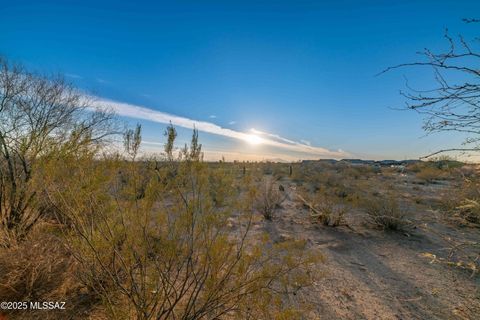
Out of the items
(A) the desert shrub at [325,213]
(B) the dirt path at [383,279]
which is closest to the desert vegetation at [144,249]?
(B) the dirt path at [383,279]

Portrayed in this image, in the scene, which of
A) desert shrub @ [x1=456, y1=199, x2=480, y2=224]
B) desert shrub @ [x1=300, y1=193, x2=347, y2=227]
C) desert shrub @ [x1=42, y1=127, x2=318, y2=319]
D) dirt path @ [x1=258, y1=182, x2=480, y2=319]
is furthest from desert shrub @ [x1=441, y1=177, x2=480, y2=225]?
desert shrub @ [x1=300, y1=193, x2=347, y2=227]

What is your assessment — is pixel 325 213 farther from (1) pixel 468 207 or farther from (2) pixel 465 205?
(2) pixel 465 205

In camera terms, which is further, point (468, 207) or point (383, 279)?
point (383, 279)

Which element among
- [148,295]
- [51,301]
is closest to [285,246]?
[148,295]

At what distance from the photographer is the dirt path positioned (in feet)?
11.7

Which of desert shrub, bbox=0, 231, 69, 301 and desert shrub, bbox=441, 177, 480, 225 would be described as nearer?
desert shrub, bbox=441, 177, 480, 225

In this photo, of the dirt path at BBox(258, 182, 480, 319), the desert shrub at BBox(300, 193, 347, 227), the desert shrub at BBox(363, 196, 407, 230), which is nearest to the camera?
the dirt path at BBox(258, 182, 480, 319)

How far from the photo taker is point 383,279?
14.7ft

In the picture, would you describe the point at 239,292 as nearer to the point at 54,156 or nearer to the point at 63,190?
the point at 63,190

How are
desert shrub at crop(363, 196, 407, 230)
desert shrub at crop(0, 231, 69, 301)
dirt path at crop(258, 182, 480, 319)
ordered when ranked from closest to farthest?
desert shrub at crop(0, 231, 69, 301) < dirt path at crop(258, 182, 480, 319) < desert shrub at crop(363, 196, 407, 230)

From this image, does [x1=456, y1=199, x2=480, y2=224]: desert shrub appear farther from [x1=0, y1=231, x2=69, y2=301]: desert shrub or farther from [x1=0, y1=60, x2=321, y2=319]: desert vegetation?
[x1=0, y1=231, x2=69, y2=301]: desert shrub

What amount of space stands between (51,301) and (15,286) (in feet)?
1.51

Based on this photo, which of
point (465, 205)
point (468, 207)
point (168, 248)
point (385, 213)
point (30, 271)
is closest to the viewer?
point (465, 205)

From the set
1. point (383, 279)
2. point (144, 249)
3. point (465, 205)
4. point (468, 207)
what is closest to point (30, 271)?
point (144, 249)
